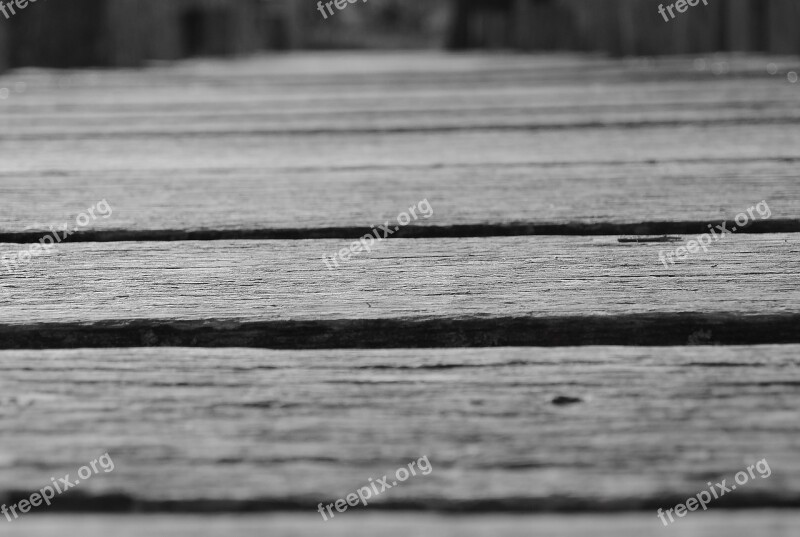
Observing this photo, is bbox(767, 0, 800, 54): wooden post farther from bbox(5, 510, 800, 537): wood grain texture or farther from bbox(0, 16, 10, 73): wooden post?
bbox(5, 510, 800, 537): wood grain texture

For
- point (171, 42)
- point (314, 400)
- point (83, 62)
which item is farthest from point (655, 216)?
point (171, 42)

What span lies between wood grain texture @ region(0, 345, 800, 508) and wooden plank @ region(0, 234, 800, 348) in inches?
2.5

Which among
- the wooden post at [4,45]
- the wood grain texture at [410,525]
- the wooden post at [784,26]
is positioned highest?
the wooden post at [4,45]

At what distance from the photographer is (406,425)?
0.50 metres

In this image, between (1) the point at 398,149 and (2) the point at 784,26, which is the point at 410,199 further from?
(2) the point at 784,26

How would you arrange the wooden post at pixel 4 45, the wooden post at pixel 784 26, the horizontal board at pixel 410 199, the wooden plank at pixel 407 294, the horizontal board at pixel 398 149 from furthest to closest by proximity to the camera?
the wooden post at pixel 784 26 → the wooden post at pixel 4 45 → the horizontal board at pixel 398 149 → the horizontal board at pixel 410 199 → the wooden plank at pixel 407 294

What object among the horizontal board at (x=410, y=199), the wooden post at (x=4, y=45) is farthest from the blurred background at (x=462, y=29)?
the horizontal board at (x=410, y=199)

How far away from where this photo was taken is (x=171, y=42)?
5277 millimetres

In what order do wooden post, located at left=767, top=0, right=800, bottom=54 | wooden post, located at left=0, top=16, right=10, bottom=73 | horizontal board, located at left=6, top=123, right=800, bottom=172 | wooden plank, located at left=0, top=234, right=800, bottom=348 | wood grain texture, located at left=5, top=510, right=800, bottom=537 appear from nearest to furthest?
1. wood grain texture, located at left=5, top=510, right=800, bottom=537
2. wooden plank, located at left=0, top=234, right=800, bottom=348
3. horizontal board, located at left=6, top=123, right=800, bottom=172
4. wooden post, located at left=0, top=16, right=10, bottom=73
5. wooden post, located at left=767, top=0, right=800, bottom=54

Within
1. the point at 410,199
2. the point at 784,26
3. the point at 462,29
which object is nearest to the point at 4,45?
the point at 410,199

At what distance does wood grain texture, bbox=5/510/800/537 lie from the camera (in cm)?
40

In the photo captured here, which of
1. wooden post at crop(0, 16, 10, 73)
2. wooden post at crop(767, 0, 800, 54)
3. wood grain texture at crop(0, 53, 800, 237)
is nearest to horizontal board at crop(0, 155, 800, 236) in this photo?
wood grain texture at crop(0, 53, 800, 237)

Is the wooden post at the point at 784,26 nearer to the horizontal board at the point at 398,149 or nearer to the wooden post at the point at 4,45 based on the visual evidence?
the horizontal board at the point at 398,149

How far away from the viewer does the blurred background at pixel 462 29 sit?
3455 mm
